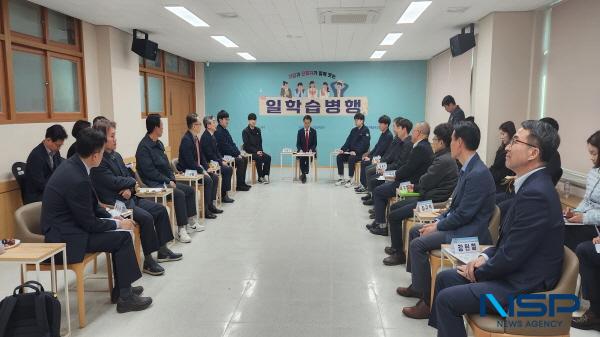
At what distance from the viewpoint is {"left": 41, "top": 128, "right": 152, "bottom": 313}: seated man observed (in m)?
2.81

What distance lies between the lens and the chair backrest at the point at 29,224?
293cm

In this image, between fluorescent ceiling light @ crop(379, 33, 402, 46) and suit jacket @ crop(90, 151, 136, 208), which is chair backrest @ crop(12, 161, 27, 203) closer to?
suit jacket @ crop(90, 151, 136, 208)

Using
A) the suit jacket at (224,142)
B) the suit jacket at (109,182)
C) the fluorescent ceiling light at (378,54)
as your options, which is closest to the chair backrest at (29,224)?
the suit jacket at (109,182)

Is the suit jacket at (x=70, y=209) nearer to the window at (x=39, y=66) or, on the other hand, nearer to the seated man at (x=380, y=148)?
the window at (x=39, y=66)

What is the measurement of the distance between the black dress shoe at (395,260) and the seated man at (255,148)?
16.4ft

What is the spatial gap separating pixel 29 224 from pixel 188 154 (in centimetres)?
277

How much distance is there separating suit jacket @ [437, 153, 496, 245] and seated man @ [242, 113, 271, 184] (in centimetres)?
619

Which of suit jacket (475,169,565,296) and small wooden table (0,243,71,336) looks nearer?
suit jacket (475,169,565,296)

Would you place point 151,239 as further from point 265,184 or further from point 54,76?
point 265,184

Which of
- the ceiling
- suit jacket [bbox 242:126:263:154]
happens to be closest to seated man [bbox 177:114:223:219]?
the ceiling

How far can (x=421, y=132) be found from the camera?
4617 millimetres

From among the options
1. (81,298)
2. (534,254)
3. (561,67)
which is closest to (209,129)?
(81,298)

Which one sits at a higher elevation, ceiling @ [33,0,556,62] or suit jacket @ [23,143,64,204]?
ceiling @ [33,0,556,62]

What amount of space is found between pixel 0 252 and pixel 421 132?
3897mm
